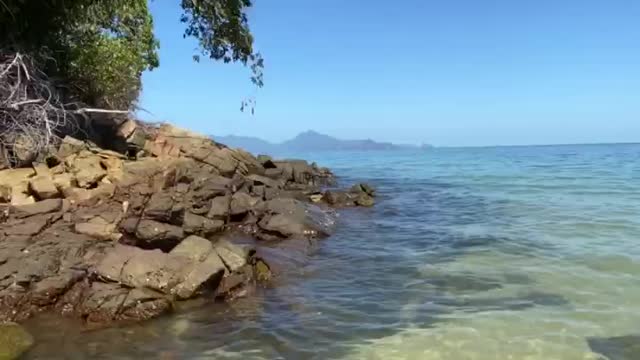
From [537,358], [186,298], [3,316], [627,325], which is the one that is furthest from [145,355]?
[627,325]

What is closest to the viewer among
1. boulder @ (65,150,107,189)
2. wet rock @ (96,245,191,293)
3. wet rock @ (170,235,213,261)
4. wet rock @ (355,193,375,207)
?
wet rock @ (96,245,191,293)

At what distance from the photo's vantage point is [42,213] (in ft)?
42.6

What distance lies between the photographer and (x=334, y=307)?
9.63m

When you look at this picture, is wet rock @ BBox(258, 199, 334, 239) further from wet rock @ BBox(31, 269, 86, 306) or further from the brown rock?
the brown rock

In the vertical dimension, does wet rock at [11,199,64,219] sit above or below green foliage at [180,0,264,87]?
below

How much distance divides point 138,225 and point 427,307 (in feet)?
20.6

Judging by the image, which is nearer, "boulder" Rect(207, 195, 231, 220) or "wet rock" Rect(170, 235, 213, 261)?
"wet rock" Rect(170, 235, 213, 261)

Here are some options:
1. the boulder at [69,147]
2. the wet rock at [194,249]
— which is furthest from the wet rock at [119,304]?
the boulder at [69,147]

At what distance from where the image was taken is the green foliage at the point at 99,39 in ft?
54.5

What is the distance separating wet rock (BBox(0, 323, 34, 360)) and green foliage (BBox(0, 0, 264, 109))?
10.1m

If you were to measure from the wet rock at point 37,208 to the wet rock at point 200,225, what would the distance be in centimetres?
281

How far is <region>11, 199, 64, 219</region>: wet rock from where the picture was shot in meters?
12.8

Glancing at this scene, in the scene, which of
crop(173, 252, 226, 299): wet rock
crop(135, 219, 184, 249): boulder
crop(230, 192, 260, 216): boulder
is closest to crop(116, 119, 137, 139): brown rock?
crop(230, 192, 260, 216): boulder

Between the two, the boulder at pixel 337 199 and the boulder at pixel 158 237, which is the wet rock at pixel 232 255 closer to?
the boulder at pixel 158 237
